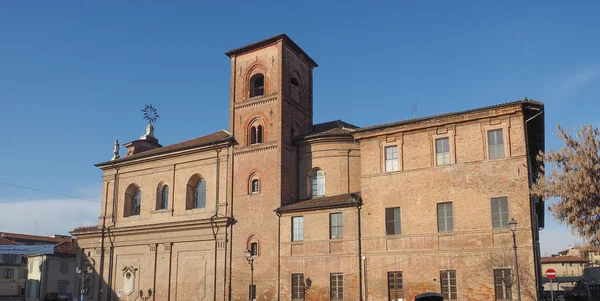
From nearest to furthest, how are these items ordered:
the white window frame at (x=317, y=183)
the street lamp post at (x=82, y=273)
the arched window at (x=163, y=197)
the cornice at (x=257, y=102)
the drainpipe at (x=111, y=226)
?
the white window frame at (x=317, y=183)
the cornice at (x=257, y=102)
the street lamp post at (x=82, y=273)
the arched window at (x=163, y=197)
the drainpipe at (x=111, y=226)

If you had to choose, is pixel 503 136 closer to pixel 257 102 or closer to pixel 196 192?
pixel 257 102

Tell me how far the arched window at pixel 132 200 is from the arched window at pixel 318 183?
14270mm

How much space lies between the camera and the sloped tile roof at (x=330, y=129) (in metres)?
32.3

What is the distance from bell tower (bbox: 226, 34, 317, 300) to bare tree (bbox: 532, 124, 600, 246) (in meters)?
14.1

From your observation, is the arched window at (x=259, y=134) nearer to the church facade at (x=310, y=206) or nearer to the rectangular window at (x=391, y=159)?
the church facade at (x=310, y=206)

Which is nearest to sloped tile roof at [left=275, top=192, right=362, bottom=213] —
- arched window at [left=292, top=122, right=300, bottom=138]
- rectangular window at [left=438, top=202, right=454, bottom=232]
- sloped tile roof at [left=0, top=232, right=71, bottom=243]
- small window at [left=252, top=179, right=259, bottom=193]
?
small window at [left=252, top=179, right=259, bottom=193]

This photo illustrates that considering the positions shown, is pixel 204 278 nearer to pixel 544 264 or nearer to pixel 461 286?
pixel 461 286

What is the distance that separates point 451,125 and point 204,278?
17292 millimetres

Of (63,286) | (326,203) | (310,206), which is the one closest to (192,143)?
(310,206)

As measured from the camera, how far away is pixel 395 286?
26.6 meters

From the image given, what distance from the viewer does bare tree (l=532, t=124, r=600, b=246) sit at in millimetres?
23094

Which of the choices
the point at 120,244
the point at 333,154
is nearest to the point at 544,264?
the point at 333,154

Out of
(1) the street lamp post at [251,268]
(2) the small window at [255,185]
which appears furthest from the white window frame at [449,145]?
(2) the small window at [255,185]

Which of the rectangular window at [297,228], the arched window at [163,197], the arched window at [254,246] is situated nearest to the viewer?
the rectangular window at [297,228]
